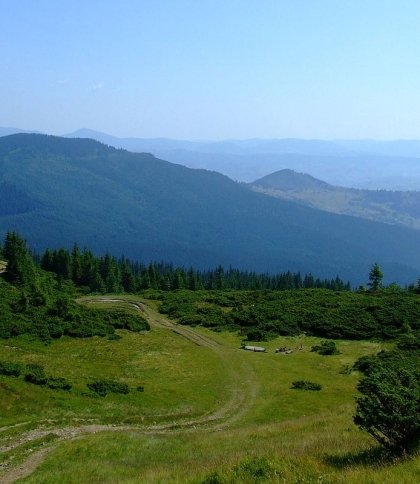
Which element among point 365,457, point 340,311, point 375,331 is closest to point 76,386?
point 365,457

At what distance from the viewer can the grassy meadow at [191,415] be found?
18.0 meters

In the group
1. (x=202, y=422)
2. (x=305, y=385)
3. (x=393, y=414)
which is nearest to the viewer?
(x=393, y=414)

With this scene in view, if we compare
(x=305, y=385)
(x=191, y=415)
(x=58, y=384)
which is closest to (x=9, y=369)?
(x=58, y=384)

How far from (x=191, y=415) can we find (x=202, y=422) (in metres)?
1.74

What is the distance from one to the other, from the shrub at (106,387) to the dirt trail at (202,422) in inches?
259

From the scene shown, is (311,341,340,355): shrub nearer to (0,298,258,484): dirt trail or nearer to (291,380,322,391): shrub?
(0,298,258,484): dirt trail

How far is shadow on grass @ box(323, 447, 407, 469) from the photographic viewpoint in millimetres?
16641

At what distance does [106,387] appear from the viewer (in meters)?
43.7

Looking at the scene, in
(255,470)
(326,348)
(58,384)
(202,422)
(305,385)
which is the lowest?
(326,348)

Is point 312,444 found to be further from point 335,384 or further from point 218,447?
point 335,384

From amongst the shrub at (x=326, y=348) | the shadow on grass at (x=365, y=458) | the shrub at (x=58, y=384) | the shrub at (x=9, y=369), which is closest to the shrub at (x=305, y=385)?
the shrub at (x=326, y=348)

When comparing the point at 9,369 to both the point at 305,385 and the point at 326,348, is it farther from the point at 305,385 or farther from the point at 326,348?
the point at 326,348

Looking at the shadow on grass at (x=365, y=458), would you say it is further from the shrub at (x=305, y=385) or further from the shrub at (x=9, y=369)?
the shrub at (x=305, y=385)

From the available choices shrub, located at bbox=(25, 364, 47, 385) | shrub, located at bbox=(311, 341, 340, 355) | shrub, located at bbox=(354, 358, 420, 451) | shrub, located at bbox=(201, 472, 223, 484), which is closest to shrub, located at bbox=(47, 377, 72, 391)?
shrub, located at bbox=(25, 364, 47, 385)
